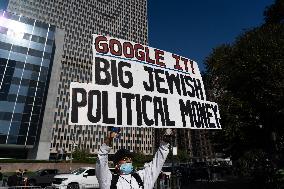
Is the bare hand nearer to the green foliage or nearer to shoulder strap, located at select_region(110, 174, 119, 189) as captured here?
shoulder strap, located at select_region(110, 174, 119, 189)

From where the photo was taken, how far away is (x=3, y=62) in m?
65.6

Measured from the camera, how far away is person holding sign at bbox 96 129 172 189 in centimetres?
374

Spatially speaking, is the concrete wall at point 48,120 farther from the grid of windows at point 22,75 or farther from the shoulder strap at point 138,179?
the shoulder strap at point 138,179

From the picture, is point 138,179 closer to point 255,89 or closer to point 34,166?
point 255,89

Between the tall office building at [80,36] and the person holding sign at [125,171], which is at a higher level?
the tall office building at [80,36]

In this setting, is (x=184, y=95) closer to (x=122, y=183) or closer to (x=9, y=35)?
(x=122, y=183)

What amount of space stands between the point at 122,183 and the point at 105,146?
0.57m

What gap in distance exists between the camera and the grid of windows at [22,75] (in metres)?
62.8

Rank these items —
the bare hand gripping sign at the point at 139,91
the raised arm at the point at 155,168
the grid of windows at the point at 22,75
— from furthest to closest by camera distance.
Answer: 1. the grid of windows at the point at 22,75
2. the bare hand gripping sign at the point at 139,91
3. the raised arm at the point at 155,168

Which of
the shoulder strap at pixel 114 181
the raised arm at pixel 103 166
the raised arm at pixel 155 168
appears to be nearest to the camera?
the raised arm at pixel 103 166

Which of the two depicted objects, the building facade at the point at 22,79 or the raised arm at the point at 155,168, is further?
the building facade at the point at 22,79

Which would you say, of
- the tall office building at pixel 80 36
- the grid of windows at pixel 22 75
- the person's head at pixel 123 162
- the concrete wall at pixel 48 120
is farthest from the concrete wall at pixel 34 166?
the tall office building at pixel 80 36

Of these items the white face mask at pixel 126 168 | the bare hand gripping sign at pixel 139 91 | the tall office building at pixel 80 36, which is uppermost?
the tall office building at pixel 80 36

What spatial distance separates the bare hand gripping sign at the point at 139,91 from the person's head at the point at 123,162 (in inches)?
22.3
